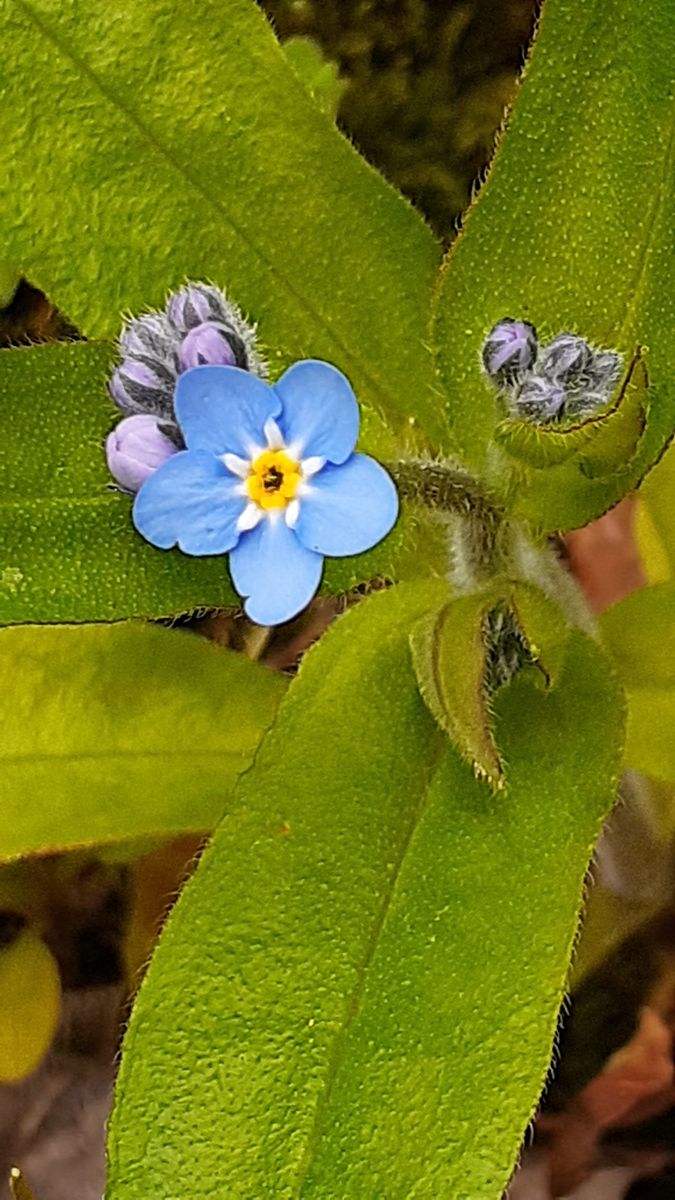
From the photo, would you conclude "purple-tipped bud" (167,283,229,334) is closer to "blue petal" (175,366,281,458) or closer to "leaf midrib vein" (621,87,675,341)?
"blue petal" (175,366,281,458)

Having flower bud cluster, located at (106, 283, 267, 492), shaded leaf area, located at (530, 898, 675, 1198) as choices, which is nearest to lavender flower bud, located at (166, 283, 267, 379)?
flower bud cluster, located at (106, 283, 267, 492)

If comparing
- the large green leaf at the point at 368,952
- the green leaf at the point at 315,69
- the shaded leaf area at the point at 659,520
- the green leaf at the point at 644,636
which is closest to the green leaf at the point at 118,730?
the large green leaf at the point at 368,952

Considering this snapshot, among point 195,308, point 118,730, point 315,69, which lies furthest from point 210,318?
point 315,69

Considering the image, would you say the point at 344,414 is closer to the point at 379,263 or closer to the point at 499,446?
the point at 499,446

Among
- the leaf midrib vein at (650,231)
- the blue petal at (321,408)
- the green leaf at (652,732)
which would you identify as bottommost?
the green leaf at (652,732)

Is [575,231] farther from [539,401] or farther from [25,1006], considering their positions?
[25,1006]

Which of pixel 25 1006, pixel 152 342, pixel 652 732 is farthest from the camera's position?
pixel 25 1006

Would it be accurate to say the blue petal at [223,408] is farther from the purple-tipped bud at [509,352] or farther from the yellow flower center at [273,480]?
the purple-tipped bud at [509,352]
